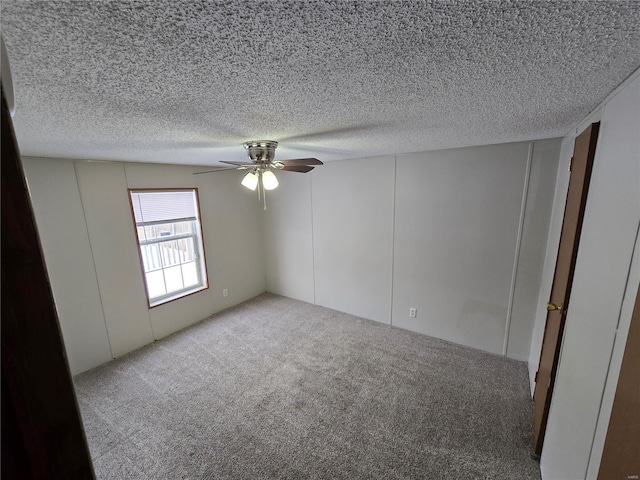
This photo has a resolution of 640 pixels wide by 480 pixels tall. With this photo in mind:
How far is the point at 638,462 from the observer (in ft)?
2.48

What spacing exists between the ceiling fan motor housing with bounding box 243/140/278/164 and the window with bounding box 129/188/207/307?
6.33 feet

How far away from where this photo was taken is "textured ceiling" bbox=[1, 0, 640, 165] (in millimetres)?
612

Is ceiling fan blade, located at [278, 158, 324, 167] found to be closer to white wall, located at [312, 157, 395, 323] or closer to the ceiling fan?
the ceiling fan

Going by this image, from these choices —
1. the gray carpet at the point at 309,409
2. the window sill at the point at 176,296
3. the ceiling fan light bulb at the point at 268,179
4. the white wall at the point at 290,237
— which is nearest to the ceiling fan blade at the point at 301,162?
the ceiling fan light bulb at the point at 268,179

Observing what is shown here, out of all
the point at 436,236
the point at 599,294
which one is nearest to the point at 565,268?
the point at 599,294

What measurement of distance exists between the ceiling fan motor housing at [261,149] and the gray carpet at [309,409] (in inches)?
84.5

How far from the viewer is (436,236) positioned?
10.1ft

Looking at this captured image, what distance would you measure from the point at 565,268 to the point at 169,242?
405cm

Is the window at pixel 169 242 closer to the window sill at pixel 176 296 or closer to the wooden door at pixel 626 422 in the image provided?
the window sill at pixel 176 296

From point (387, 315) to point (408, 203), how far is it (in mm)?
1555

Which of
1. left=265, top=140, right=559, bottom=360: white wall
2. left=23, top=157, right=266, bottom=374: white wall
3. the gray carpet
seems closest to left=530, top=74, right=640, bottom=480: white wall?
the gray carpet

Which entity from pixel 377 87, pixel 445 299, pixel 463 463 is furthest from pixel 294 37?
pixel 445 299

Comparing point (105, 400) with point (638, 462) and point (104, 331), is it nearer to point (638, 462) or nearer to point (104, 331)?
point (104, 331)

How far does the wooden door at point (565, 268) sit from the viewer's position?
1.44 metres
